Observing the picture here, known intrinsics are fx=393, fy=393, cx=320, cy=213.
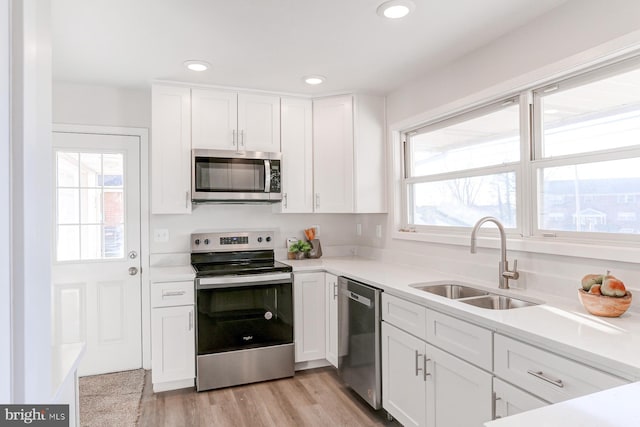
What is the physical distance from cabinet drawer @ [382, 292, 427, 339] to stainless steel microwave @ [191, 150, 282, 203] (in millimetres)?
1386

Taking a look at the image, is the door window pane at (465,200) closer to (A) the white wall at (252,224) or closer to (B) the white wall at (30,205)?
(A) the white wall at (252,224)

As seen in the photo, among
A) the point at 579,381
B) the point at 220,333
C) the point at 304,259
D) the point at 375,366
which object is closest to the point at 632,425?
the point at 579,381

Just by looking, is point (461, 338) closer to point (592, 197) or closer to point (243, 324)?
point (592, 197)

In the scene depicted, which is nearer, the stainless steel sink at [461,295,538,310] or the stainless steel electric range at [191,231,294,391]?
the stainless steel sink at [461,295,538,310]

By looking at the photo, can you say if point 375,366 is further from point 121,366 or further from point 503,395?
point 121,366

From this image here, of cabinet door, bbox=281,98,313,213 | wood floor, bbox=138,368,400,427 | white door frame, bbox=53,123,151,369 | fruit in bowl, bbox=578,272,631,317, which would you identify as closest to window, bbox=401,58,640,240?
fruit in bowl, bbox=578,272,631,317

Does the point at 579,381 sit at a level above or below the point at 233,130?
below

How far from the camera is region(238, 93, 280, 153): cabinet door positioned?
3.23 metres

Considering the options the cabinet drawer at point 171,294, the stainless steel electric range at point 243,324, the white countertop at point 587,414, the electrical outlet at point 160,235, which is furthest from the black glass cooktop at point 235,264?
the white countertop at point 587,414

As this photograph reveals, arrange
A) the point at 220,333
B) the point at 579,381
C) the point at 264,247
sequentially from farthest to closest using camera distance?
1. the point at 264,247
2. the point at 220,333
3. the point at 579,381

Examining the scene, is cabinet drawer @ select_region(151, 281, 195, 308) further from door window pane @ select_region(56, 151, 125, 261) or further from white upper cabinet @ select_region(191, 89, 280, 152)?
white upper cabinet @ select_region(191, 89, 280, 152)

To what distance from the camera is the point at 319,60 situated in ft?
8.64

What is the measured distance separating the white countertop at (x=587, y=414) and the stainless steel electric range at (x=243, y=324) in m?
2.30

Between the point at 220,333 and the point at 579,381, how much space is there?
224 centimetres
